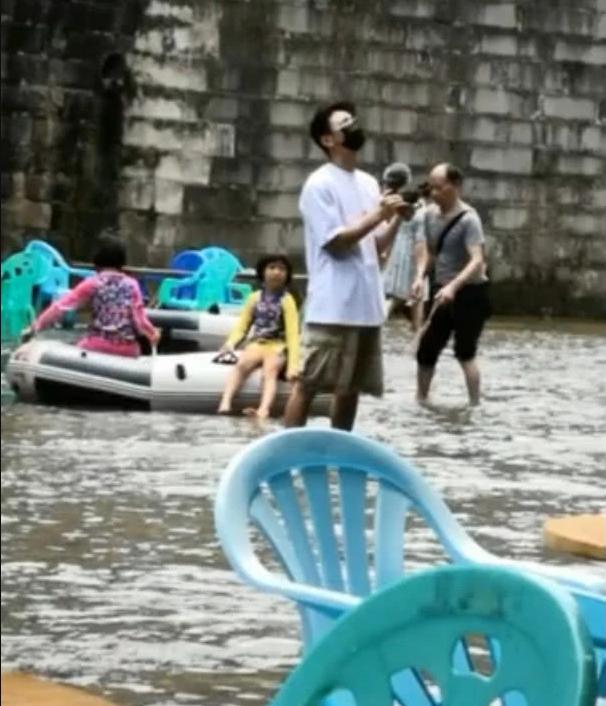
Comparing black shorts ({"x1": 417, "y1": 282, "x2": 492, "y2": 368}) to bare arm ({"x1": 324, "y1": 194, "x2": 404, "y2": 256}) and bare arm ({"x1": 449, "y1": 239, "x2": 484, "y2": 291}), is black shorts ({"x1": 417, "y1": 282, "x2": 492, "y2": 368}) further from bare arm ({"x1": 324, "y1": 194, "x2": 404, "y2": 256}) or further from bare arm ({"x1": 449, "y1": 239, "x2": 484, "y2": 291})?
bare arm ({"x1": 324, "y1": 194, "x2": 404, "y2": 256})

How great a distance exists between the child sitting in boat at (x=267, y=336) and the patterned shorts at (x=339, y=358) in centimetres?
248

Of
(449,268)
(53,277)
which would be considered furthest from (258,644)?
(53,277)

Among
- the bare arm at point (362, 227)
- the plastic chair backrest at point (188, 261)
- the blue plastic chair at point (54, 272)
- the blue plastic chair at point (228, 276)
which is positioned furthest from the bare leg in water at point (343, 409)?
the plastic chair backrest at point (188, 261)

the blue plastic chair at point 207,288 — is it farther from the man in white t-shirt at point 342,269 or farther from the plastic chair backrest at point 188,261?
the man in white t-shirt at point 342,269

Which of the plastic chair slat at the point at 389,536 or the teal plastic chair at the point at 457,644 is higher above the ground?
the teal plastic chair at the point at 457,644

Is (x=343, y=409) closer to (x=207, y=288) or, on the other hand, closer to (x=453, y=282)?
(x=453, y=282)

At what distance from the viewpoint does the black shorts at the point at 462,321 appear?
43.5ft

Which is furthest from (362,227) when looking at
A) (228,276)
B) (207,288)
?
(228,276)

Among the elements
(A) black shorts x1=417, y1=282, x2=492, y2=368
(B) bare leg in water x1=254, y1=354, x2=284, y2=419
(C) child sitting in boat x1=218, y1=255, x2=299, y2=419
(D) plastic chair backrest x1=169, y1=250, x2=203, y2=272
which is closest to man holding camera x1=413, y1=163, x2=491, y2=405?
(A) black shorts x1=417, y1=282, x2=492, y2=368

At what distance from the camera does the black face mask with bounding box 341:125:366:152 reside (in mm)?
9367

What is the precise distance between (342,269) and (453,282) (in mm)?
3531

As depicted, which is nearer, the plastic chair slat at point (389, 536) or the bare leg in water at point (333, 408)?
the plastic chair slat at point (389, 536)

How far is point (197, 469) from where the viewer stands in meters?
9.68

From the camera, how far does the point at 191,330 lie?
1602 cm
